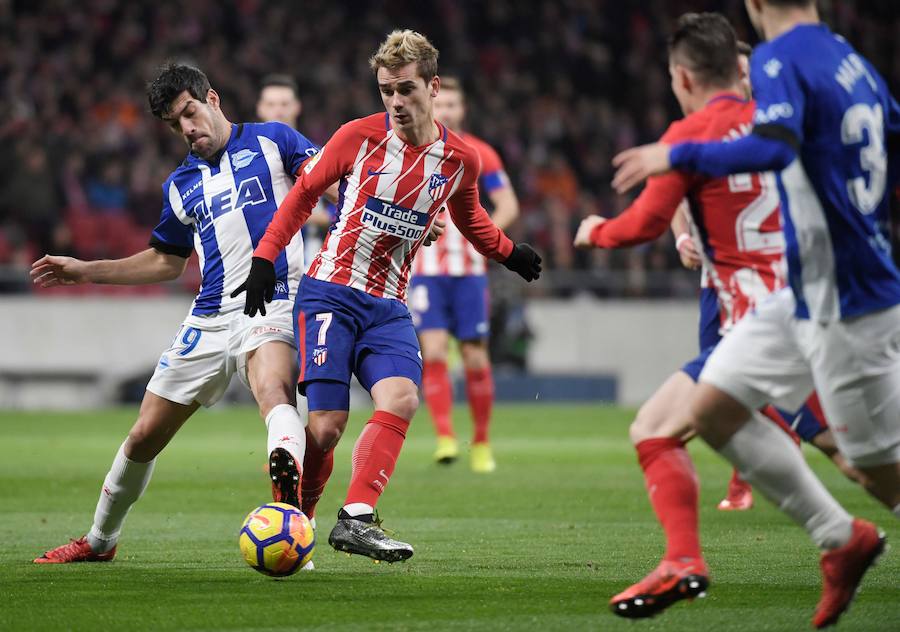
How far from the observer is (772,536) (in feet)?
23.8

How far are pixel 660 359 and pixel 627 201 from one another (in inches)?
95.4

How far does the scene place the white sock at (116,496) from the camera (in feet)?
21.1

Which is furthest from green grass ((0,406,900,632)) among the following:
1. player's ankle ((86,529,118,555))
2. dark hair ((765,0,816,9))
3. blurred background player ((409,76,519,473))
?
dark hair ((765,0,816,9))

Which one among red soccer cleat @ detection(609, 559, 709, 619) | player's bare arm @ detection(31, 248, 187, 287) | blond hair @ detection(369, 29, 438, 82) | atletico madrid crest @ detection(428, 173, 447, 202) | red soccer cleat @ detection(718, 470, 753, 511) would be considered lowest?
red soccer cleat @ detection(718, 470, 753, 511)

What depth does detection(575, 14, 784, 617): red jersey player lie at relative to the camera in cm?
471

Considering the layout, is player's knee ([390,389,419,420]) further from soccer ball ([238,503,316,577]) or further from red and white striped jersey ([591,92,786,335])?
red and white striped jersey ([591,92,786,335])

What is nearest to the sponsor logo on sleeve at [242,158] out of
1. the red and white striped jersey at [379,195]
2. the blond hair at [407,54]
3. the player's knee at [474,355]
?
the red and white striped jersey at [379,195]

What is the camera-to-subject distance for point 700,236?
534cm

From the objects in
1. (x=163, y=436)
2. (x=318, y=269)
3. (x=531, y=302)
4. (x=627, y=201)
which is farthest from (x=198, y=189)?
(x=627, y=201)

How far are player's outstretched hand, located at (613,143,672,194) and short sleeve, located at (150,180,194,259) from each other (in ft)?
9.11

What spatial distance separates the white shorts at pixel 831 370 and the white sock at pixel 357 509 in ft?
5.75

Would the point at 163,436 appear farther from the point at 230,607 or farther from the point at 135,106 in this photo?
the point at 135,106

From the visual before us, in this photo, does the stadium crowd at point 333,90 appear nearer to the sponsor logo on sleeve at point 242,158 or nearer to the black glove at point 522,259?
the sponsor logo on sleeve at point 242,158

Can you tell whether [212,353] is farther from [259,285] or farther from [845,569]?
[845,569]
